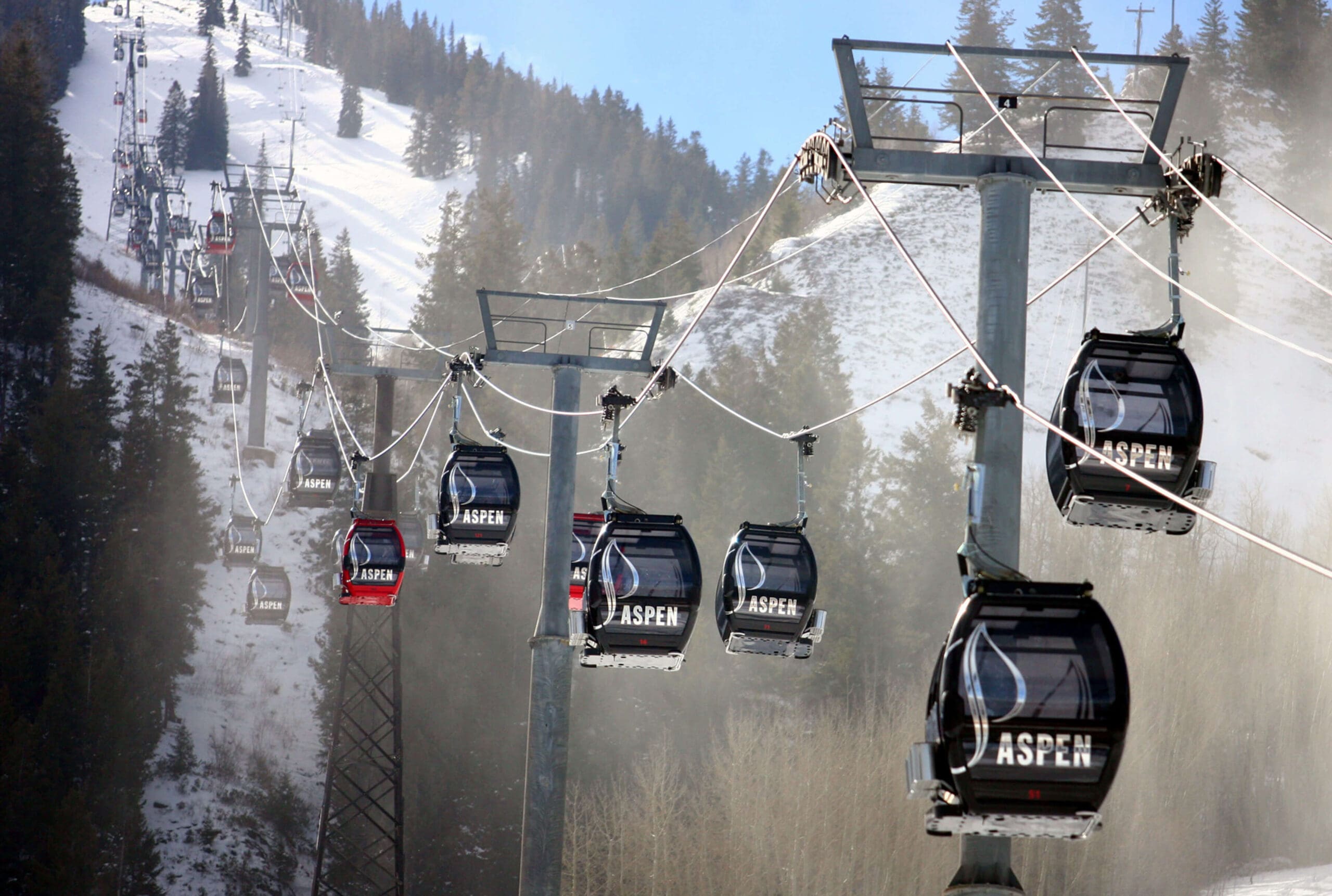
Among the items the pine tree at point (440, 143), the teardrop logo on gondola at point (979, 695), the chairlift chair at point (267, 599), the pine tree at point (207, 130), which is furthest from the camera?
the pine tree at point (440, 143)

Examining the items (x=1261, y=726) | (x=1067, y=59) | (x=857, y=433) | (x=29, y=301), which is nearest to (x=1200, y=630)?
(x=1261, y=726)

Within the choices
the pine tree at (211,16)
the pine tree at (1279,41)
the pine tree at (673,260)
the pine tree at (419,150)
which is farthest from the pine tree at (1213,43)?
the pine tree at (211,16)

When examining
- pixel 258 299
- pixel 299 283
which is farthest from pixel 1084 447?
pixel 258 299

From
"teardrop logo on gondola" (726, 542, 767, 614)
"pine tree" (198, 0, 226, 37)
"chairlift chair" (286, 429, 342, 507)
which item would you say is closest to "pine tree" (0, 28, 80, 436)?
"chairlift chair" (286, 429, 342, 507)

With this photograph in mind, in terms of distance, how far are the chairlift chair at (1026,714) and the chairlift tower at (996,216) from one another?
1.00 ft

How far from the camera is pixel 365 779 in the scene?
40625 millimetres

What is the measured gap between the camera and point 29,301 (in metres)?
42.9

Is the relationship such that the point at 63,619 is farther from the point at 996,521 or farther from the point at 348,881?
the point at 996,521

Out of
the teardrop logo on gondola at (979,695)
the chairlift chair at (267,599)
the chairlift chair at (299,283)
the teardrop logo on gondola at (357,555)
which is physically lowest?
the chairlift chair at (267,599)

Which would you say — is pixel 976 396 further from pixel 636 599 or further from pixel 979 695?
pixel 636 599

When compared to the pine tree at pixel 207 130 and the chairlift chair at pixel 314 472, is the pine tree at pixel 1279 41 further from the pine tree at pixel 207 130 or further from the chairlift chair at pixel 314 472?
the pine tree at pixel 207 130

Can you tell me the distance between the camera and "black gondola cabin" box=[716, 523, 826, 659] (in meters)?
13.7

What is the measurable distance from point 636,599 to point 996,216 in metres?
5.34

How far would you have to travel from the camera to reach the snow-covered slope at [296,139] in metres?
109
